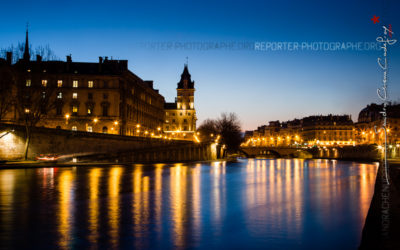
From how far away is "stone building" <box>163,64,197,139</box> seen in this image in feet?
598

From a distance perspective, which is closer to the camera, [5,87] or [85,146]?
[5,87]

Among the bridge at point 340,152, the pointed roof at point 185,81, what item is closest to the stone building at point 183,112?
the pointed roof at point 185,81

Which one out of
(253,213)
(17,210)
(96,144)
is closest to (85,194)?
(17,210)

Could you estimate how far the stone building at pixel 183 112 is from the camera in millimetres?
182125

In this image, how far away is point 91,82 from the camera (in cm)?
9744

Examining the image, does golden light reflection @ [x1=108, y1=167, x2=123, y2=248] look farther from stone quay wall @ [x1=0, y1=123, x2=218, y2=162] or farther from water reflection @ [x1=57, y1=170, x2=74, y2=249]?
stone quay wall @ [x1=0, y1=123, x2=218, y2=162]

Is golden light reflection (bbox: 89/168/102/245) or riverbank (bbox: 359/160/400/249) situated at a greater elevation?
riverbank (bbox: 359/160/400/249)

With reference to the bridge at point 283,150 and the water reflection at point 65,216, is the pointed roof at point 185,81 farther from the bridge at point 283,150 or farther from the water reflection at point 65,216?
the water reflection at point 65,216

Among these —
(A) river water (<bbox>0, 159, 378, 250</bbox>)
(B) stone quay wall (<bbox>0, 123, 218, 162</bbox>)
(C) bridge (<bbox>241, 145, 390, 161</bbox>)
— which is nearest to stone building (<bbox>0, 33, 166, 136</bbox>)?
(B) stone quay wall (<bbox>0, 123, 218, 162</bbox>)

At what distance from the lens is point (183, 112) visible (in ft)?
597

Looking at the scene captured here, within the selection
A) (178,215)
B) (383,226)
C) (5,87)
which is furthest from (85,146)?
(383,226)

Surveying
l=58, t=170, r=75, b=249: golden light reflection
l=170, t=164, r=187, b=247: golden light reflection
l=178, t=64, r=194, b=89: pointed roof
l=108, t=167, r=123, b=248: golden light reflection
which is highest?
l=178, t=64, r=194, b=89: pointed roof

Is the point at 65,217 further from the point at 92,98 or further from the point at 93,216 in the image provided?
the point at 92,98

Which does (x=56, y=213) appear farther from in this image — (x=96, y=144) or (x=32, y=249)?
(x=96, y=144)
